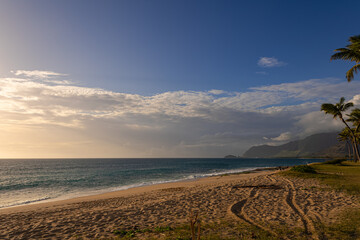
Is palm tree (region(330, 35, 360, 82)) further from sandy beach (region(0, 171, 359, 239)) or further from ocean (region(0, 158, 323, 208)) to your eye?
ocean (region(0, 158, 323, 208))

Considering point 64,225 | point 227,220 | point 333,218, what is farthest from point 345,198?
point 64,225

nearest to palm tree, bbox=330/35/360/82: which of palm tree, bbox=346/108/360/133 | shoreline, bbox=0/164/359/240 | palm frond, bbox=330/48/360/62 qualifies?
palm frond, bbox=330/48/360/62

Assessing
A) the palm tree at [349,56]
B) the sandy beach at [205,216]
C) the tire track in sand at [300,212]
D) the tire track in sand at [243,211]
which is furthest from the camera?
the palm tree at [349,56]

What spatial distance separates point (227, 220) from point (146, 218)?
14.1 feet

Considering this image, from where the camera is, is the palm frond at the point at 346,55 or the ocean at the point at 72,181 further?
the ocean at the point at 72,181

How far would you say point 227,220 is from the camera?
10.0 metres

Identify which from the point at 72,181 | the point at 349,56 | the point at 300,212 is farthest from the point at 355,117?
the point at 72,181

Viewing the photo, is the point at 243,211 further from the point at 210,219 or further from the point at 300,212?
the point at 300,212

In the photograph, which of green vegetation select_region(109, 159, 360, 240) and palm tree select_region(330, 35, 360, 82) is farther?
palm tree select_region(330, 35, 360, 82)

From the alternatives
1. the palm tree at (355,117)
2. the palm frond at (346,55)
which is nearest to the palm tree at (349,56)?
the palm frond at (346,55)

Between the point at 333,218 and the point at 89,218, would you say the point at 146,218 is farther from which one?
the point at 333,218

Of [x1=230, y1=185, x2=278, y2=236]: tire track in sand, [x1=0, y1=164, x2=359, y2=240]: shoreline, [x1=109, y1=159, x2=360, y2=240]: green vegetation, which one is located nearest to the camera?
[x1=109, y1=159, x2=360, y2=240]: green vegetation

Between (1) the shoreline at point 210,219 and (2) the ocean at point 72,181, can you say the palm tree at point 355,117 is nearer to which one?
(2) the ocean at point 72,181

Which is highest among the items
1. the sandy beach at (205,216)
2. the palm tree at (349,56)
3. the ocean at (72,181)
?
Result: the palm tree at (349,56)
